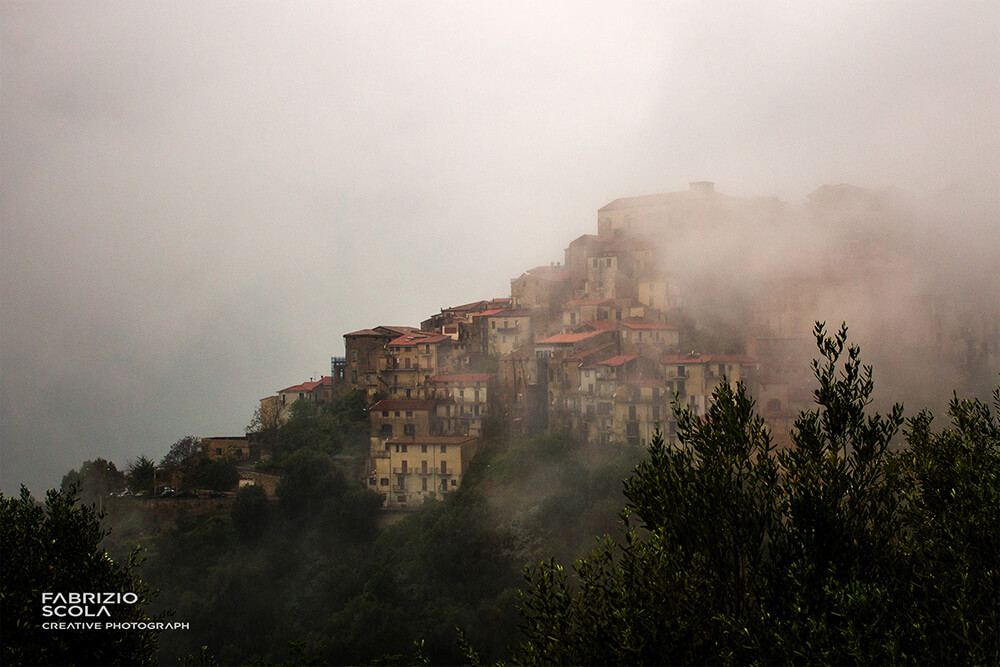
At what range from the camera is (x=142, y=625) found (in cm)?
725

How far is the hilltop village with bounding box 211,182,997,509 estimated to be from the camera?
79.9 ft

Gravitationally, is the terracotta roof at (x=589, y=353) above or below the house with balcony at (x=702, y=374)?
above

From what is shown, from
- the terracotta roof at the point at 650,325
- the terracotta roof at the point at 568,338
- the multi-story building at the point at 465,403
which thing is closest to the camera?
the terracotta roof at the point at 650,325

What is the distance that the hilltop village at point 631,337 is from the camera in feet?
79.9

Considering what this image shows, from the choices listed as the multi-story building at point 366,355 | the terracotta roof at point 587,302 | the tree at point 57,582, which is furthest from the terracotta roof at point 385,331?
the tree at point 57,582

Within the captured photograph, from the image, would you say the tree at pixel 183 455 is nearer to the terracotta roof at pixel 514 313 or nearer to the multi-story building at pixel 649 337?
the terracotta roof at pixel 514 313

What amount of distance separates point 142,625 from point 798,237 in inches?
1047

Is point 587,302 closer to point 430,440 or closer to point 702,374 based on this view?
point 702,374

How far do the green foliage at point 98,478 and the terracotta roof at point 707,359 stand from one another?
20.4m

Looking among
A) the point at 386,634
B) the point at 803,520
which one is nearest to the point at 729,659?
the point at 803,520

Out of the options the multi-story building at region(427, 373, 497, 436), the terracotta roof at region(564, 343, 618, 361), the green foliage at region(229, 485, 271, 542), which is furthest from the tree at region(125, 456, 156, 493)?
the terracotta roof at region(564, 343, 618, 361)

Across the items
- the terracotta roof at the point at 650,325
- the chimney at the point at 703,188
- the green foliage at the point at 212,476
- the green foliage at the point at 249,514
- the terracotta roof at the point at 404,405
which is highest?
the chimney at the point at 703,188

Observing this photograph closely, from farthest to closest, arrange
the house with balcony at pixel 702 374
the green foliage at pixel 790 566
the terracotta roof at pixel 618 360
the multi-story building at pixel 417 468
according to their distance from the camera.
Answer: the multi-story building at pixel 417 468
the terracotta roof at pixel 618 360
the house with balcony at pixel 702 374
the green foliage at pixel 790 566

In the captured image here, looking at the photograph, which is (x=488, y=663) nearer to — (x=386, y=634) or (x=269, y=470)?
(x=386, y=634)
